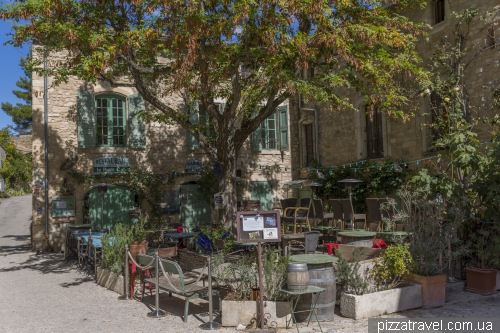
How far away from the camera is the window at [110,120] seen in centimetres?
1488

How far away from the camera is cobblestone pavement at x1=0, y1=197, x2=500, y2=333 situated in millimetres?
5945

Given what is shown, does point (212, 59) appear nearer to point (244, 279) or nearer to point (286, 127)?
point (244, 279)

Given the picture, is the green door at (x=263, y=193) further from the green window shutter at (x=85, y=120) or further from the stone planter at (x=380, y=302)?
the stone planter at (x=380, y=302)

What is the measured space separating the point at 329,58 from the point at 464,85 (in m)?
4.09

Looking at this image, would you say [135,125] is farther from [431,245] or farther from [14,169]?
[14,169]

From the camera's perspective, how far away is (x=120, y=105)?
15234 mm

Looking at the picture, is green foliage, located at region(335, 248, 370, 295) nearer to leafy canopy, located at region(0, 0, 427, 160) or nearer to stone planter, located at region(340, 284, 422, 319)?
stone planter, located at region(340, 284, 422, 319)

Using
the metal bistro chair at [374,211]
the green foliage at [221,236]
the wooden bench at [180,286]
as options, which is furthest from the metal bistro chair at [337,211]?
the wooden bench at [180,286]

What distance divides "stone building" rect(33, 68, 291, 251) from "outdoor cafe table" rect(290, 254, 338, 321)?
8891 mm

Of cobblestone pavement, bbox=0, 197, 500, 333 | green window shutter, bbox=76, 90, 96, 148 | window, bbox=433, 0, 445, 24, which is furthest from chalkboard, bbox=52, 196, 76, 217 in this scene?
window, bbox=433, 0, 445, 24

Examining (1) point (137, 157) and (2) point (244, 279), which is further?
(1) point (137, 157)

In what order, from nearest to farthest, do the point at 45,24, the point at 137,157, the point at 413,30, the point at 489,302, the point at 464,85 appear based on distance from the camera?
1. the point at 489,302
2. the point at 45,24
3. the point at 413,30
4. the point at 464,85
5. the point at 137,157

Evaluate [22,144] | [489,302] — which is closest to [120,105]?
[489,302]

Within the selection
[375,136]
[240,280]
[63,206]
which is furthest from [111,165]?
[240,280]
